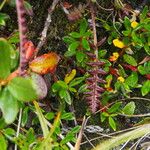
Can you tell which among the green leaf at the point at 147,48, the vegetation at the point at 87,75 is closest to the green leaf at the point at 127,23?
the vegetation at the point at 87,75

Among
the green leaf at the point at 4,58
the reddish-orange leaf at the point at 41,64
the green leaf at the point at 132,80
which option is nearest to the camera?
the green leaf at the point at 4,58

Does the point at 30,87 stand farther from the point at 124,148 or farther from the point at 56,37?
the point at 124,148

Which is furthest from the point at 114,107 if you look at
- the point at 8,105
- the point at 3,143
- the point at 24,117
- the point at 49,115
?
the point at 8,105

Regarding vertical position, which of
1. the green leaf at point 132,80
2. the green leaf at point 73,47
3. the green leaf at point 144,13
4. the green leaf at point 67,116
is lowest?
the green leaf at point 132,80

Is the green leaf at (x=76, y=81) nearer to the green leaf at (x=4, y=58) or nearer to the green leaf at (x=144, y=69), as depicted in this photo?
the green leaf at (x=144, y=69)

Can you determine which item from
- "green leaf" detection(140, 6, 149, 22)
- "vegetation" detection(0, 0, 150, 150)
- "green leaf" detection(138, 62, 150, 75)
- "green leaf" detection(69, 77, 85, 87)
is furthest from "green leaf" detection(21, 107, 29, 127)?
"green leaf" detection(140, 6, 149, 22)

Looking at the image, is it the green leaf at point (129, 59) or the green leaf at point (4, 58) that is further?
the green leaf at point (129, 59)
